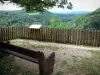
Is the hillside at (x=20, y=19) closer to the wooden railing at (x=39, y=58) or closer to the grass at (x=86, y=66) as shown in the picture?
the grass at (x=86, y=66)

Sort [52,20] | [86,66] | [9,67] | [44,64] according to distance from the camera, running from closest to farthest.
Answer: [44,64] < [9,67] < [86,66] < [52,20]

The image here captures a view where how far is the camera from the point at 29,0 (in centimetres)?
915

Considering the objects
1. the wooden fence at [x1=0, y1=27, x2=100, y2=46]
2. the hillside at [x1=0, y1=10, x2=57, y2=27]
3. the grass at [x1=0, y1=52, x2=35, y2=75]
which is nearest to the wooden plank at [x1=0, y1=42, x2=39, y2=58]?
the grass at [x1=0, y1=52, x2=35, y2=75]

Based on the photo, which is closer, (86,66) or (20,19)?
(86,66)

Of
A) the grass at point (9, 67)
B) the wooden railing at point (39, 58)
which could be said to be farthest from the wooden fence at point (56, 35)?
the wooden railing at point (39, 58)

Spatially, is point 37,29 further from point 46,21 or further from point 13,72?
point 46,21

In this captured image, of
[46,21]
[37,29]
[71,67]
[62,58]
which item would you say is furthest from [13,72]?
[46,21]

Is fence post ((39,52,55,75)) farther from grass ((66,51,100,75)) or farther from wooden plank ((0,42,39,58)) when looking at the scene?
grass ((66,51,100,75))

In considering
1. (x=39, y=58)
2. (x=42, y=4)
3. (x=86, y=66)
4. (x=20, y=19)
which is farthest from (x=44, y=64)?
A: (x=20, y=19)

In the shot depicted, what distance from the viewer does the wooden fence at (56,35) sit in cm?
1155

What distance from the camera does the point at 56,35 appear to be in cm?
1252

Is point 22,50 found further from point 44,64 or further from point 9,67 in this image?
point 9,67

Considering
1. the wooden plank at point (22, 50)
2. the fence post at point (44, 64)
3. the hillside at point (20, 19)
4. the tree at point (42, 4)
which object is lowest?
the hillside at point (20, 19)

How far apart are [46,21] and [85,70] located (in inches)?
776
